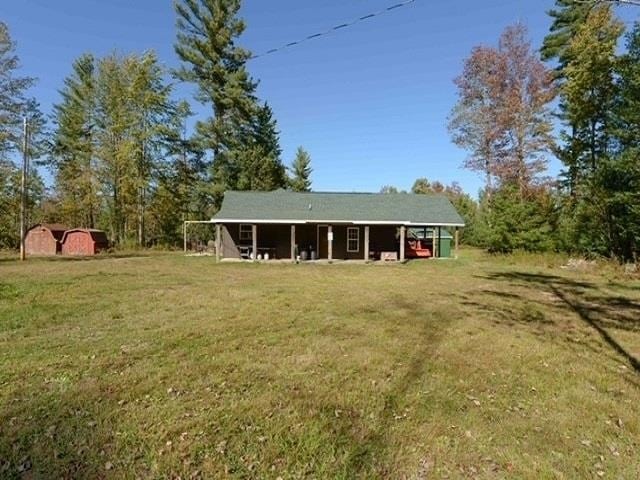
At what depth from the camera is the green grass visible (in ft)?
9.78

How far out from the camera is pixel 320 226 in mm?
22688

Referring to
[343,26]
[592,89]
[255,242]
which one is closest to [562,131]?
[592,89]

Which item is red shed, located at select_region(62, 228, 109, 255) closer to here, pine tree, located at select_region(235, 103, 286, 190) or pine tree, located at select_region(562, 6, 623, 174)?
pine tree, located at select_region(235, 103, 286, 190)

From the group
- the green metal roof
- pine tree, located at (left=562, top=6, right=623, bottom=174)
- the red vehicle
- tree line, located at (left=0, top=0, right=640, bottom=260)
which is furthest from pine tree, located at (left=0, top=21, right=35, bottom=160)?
pine tree, located at (left=562, top=6, right=623, bottom=174)

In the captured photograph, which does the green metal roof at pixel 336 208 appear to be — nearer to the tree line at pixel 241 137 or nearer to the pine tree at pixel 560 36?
the tree line at pixel 241 137

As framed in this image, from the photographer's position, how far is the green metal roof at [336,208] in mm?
20938

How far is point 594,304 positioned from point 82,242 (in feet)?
97.6

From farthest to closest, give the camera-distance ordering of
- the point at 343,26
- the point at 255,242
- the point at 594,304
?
the point at 255,242 → the point at 594,304 → the point at 343,26

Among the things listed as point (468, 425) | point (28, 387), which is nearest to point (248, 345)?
point (28, 387)

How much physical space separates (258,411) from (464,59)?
29.8 meters

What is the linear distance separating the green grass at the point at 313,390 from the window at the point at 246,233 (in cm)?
1366

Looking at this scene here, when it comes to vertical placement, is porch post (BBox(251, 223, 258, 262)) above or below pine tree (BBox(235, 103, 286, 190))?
below

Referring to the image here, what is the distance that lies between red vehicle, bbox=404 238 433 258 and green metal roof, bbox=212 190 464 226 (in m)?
2.32

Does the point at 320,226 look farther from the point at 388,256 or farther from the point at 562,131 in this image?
the point at 562,131
